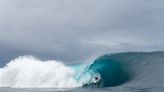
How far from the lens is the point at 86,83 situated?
4297cm

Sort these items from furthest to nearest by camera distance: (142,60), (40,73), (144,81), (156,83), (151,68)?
(40,73), (142,60), (151,68), (144,81), (156,83)

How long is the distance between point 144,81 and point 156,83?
97.7 inches

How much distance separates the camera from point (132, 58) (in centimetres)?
4531

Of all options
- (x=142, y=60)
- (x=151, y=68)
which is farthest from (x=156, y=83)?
(x=142, y=60)

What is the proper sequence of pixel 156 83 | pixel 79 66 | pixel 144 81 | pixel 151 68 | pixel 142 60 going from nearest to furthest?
pixel 156 83 < pixel 144 81 < pixel 151 68 < pixel 142 60 < pixel 79 66

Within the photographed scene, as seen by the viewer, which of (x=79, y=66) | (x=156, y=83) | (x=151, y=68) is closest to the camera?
(x=156, y=83)

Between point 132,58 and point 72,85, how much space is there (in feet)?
22.7

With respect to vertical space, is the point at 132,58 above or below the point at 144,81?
above

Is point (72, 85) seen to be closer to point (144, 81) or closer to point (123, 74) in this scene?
point (123, 74)

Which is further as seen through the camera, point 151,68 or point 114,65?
point 114,65

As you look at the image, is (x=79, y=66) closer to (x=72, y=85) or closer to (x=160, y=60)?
(x=72, y=85)

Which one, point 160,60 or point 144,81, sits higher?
point 160,60

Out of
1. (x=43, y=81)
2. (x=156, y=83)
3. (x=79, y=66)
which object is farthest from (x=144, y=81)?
(x=43, y=81)

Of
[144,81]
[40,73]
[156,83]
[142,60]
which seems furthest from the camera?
[40,73]
